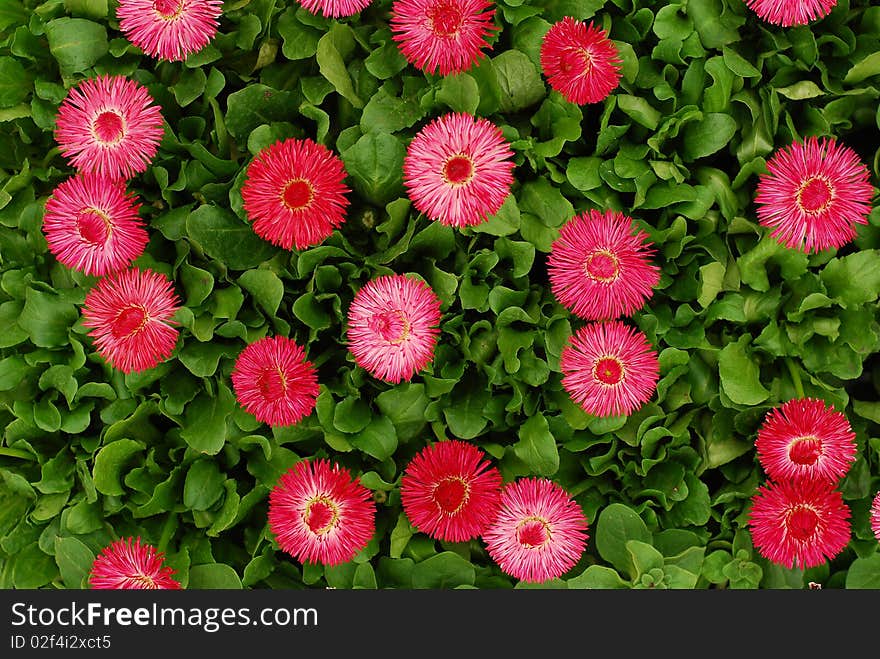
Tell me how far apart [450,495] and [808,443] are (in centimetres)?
52

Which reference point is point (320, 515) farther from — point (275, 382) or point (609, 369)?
point (609, 369)

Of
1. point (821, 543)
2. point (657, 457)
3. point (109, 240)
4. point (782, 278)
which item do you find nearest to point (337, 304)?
point (109, 240)

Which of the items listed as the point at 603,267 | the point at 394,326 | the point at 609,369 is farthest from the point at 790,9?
the point at 394,326

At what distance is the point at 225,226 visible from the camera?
1.23m

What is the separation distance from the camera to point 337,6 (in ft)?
3.89

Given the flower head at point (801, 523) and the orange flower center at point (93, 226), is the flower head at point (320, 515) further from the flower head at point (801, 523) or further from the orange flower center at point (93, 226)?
the flower head at point (801, 523)

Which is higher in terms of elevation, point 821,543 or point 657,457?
point 657,457

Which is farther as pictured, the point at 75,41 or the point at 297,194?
the point at 75,41

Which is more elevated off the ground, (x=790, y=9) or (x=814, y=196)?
(x=790, y=9)

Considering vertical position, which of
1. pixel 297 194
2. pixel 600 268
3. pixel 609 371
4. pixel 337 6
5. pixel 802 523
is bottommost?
pixel 802 523

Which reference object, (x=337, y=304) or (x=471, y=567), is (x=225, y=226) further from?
(x=471, y=567)

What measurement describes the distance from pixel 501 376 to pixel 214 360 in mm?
436

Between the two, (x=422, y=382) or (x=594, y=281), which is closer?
(x=594, y=281)

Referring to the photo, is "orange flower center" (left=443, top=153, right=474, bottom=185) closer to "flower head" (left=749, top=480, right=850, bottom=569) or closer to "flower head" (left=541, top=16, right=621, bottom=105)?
"flower head" (left=541, top=16, right=621, bottom=105)
